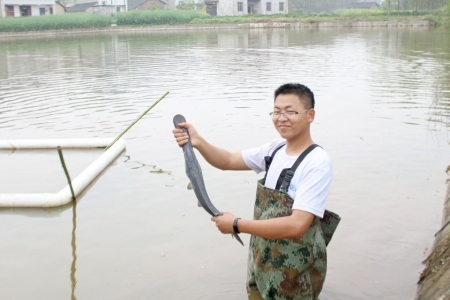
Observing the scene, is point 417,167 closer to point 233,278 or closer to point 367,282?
point 367,282

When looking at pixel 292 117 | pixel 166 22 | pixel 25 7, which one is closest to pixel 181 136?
pixel 292 117

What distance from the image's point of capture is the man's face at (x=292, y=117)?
2.88 m

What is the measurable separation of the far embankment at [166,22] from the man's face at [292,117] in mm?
47757

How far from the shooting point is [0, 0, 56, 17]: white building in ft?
205

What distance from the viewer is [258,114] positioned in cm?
1117

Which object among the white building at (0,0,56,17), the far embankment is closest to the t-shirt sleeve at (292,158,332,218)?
the far embankment

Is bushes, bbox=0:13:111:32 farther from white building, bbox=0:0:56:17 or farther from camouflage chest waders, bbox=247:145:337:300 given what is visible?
camouflage chest waders, bbox=247:145:337:300

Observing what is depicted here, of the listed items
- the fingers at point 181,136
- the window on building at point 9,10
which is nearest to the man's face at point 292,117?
the fingers at point 181,136

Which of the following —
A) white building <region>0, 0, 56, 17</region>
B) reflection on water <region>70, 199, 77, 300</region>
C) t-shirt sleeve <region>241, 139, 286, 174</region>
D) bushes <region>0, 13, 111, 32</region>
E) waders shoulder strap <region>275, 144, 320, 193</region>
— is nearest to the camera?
waders shoulder strap <region>275, 144, 320, 193</region>

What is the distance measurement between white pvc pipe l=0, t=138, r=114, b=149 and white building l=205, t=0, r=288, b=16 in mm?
65128

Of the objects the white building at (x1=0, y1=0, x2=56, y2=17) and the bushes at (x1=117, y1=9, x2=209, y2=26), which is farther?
the white building at (x1=0, y1=0, x2=56, y2=17)

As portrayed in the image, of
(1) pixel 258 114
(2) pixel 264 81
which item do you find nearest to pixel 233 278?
(1) pixel 258 114

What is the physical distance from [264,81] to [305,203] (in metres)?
13.3

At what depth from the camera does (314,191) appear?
8.85 feet
